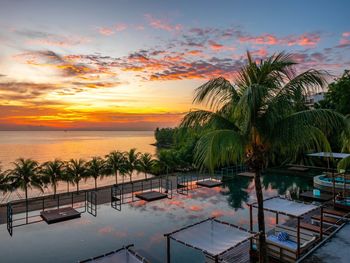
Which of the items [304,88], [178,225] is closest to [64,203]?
[178,225]

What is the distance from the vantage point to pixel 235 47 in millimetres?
14523

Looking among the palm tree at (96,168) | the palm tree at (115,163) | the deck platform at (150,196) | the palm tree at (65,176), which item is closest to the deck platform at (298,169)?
the deck platform at (150,196)

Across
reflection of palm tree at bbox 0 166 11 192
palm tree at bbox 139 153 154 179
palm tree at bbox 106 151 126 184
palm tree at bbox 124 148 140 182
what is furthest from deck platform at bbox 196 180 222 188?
reflection of palm tree at bbox 0 166 11 192

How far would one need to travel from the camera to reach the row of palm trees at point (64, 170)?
608 inches

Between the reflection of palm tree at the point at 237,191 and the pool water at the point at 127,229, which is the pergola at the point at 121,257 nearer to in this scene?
the pool water at the point at 127,229

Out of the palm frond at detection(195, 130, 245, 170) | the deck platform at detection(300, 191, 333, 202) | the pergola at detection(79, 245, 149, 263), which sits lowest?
the deck platform at detection(300, 191, 333, 202)

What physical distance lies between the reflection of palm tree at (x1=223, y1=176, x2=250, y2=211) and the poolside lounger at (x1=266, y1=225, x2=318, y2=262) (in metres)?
5.37

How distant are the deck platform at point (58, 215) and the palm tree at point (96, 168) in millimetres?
5087

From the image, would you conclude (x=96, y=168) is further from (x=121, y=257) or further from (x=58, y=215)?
(x=121, y=257)

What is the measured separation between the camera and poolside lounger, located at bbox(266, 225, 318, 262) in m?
8.44

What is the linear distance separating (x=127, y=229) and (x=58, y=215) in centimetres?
394

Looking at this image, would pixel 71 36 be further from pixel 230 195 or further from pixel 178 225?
pixel 230 195

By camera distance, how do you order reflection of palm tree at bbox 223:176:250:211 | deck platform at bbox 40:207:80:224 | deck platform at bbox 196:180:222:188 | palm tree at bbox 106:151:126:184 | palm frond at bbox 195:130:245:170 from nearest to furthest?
palm frond at bbox 195:130:245:170 → deck platform at bbox 40:207:80:224 → reflection of palm tree at bbox 223:176:250:211 → deck platform at bbox 196:180:222:188 → palm tree at bbox 106:151:126:184

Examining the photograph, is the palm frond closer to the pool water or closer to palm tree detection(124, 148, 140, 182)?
the pool water
